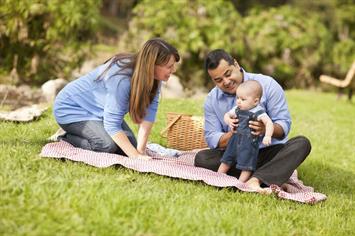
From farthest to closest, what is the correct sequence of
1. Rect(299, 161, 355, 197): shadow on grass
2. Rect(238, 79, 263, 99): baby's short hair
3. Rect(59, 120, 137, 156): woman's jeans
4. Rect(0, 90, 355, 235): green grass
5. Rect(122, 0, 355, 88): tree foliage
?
Rect(122, 0, 355, 88): tree foliage, Rect(299, 161, 355, 197): shadow on grass, Rect(59, 120, 137, 156): woman's jeans, Rect(238, 79, 263, 99): baby's short hair, Rect(0, 90, 355, 235): green grass

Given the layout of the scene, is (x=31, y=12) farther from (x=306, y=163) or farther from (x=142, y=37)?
(x=306, y=163)

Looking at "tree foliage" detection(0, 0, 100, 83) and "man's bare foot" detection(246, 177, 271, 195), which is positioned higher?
"man's bare foot" detection(246, 177, 271, 195)

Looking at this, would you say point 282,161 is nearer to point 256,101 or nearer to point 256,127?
point 256,127

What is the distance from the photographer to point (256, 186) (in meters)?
4.92

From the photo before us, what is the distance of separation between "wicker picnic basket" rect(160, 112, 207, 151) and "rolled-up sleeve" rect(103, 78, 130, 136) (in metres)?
1.85

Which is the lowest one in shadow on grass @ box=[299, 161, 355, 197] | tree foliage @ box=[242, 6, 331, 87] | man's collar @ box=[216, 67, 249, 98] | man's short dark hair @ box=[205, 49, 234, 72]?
tree foliage @ box=[242, 6, 331, 87]

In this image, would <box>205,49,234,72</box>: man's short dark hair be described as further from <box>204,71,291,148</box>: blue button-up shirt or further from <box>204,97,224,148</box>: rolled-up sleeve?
<box>204,97,224,148</box>: rolled-up sleeve

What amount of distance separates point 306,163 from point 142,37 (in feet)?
29.0

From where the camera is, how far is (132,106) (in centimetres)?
516

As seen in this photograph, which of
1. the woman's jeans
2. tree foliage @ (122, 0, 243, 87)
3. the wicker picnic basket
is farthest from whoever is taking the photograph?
tree foliage @ (122, 0, 243, 87)

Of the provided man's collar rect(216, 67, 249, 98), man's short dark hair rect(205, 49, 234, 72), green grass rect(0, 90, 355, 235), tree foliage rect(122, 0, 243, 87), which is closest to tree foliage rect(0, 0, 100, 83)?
tree foliage rect(122, 0, 243, 87)

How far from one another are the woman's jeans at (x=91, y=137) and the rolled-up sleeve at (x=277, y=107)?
4.50ft

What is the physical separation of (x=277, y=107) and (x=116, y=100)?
135 cm

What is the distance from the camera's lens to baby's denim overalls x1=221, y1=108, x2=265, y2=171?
16.1 feet
